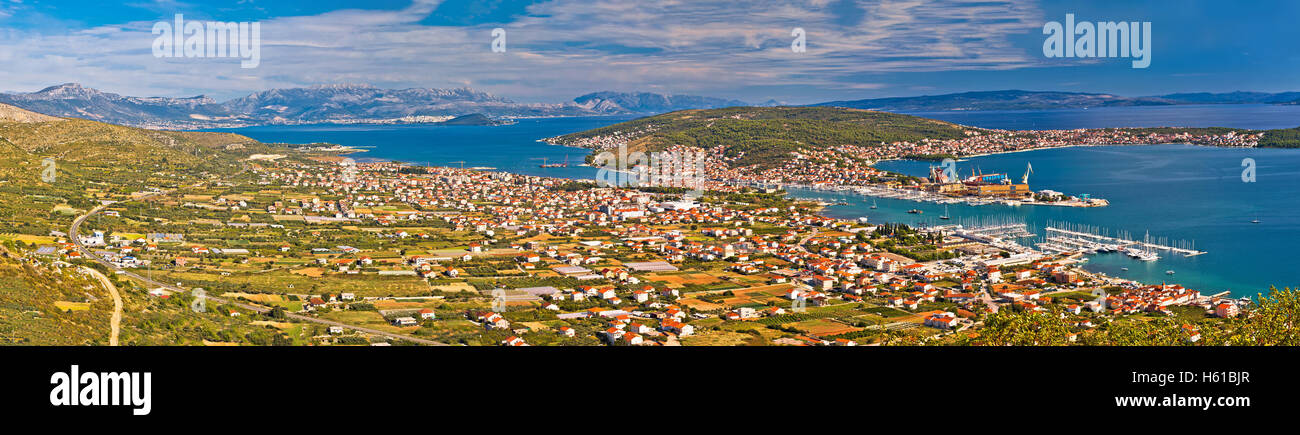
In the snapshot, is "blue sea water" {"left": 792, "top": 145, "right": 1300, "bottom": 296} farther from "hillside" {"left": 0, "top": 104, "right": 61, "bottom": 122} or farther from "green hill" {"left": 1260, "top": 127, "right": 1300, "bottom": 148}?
"hillside" {"left": 0, "top": 104, "right": 61, "bottom": 122}

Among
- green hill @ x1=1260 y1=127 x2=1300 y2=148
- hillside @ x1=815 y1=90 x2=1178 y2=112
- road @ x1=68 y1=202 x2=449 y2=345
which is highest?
hillside @ x1=815 y1=90 x2=1178 y2=112

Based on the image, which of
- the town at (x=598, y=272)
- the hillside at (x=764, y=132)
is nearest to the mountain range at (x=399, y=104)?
the hillside at (x=764, y=132)

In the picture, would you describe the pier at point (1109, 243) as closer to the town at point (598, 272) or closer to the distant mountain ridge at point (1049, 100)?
the town at point (598, 272)

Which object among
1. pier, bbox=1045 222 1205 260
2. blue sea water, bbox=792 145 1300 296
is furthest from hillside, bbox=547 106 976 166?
pier, bbox=1045 222 1205 260

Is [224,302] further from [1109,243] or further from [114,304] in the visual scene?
[1109,243]

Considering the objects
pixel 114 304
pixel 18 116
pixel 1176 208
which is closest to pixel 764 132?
pixel 1176 208
